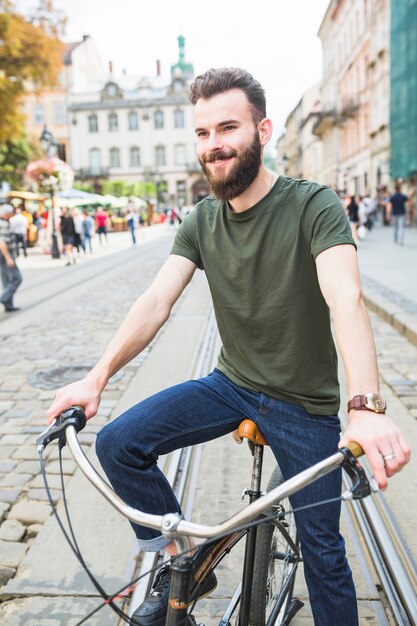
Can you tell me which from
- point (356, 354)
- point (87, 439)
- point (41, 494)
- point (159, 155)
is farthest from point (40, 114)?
point (356, 354)

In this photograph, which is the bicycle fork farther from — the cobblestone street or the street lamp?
the street lamp

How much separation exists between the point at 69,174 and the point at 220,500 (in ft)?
78.6

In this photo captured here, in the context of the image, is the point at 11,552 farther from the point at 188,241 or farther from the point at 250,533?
the point at 188,241

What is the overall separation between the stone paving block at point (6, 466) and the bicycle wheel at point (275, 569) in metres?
2.41

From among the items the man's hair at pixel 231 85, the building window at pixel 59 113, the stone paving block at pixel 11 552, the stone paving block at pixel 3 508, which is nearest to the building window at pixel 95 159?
the building window at pixel 59 113

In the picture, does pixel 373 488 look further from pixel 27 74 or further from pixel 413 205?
pixel 413 205

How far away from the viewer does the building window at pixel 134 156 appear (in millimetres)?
82938

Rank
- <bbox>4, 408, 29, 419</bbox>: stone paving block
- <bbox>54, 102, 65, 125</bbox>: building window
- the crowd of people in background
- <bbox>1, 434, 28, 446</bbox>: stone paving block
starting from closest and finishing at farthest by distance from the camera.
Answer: <bbox>1, 434, 28, 446</bbox>: stone paving block, <bbox>4, 408, 29, 419</bbox>: stone paving block, the crowd of people in background, <bbox>54, 102, 65, 125</bbox>: building window

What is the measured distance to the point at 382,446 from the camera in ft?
4.65

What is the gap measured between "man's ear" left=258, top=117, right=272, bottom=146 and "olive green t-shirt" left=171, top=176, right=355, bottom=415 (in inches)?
5.8

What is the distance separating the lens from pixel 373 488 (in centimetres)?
137

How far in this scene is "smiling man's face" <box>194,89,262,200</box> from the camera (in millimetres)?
1967

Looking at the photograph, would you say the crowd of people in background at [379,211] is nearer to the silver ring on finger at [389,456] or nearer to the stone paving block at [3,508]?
the stone paving block at [3,508]

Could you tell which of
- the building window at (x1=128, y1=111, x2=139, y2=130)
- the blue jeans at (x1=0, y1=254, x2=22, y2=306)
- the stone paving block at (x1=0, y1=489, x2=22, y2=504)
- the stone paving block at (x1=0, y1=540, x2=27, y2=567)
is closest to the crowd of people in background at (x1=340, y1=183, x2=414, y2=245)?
the blue jeans at (x1=0, y1=254, x2=22, y2=306)
